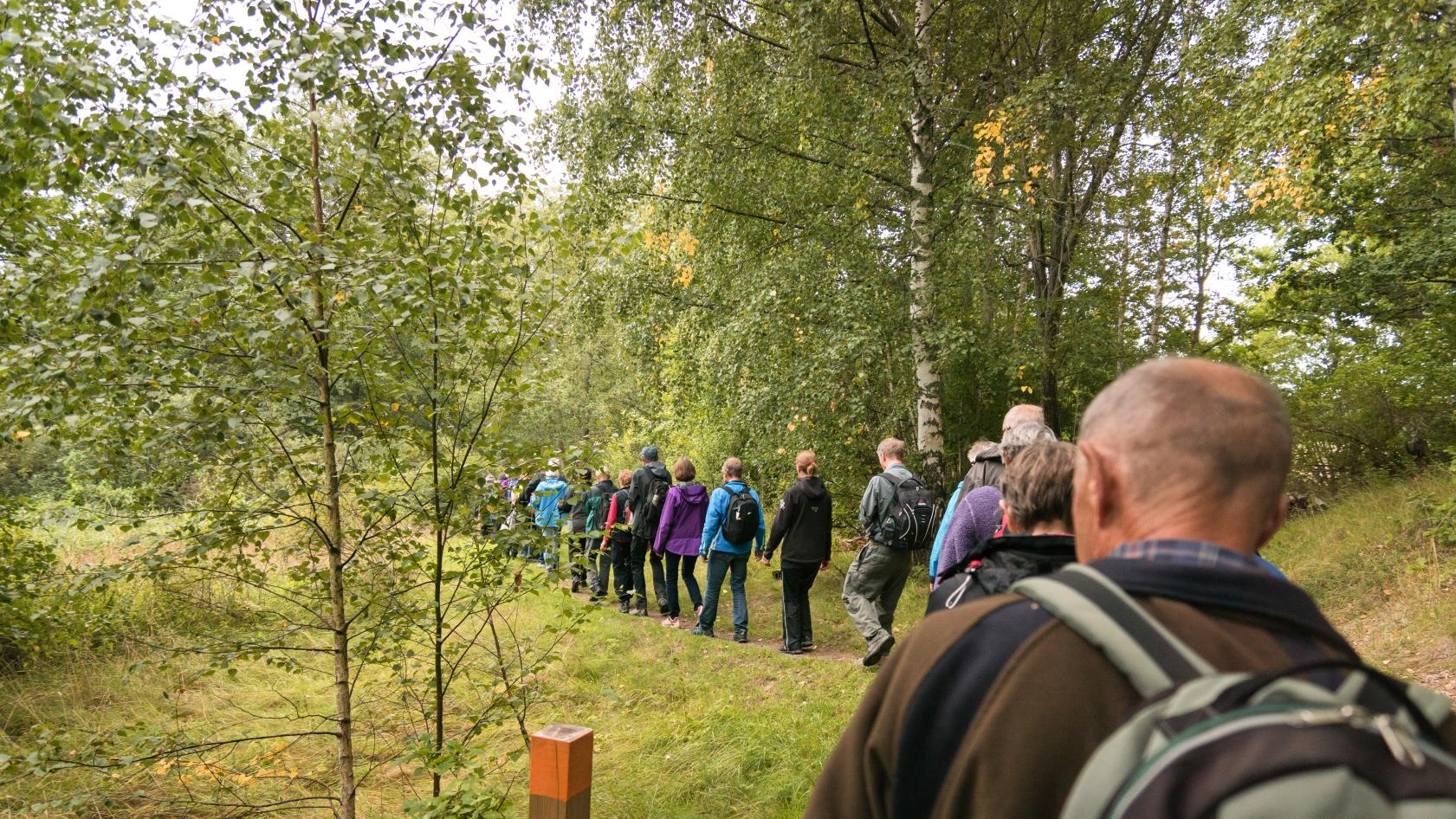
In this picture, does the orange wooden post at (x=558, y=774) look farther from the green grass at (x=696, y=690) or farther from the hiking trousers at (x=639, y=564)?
the hiking trousers at (x=639, y=564)

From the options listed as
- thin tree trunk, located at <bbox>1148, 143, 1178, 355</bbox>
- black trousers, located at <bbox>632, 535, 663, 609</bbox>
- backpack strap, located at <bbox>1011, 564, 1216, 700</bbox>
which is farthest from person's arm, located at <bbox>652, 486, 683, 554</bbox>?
thin tree trunk, located at <bbox>1148, 143, 1178, 355</bbox>

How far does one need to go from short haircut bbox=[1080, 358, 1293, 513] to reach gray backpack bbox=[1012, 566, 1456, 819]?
0.25m

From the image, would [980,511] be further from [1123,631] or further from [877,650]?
[877,650]

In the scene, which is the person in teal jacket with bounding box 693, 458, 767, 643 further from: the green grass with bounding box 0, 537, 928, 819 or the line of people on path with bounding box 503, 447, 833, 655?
the green grass with bounding box 0, 537, 928, 819

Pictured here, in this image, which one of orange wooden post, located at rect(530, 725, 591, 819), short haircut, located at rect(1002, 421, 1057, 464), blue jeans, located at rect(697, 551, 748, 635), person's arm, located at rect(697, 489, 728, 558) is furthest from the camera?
blue jeans, located at rect(697, 551, 748, 635)

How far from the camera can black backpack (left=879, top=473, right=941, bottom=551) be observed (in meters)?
6.00

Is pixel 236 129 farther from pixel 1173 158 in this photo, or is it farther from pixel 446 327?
pixel 1173 158

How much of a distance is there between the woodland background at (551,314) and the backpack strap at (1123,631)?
2616 mm

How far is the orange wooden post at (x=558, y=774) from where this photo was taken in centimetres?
258

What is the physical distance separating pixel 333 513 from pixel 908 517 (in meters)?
4.13

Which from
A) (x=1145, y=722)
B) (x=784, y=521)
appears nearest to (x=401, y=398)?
(x=1145, y=722)

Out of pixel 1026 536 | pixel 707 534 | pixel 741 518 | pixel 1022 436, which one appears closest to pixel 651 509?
pixel 707 534

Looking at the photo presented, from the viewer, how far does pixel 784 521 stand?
724 cm

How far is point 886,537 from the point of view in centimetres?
607
